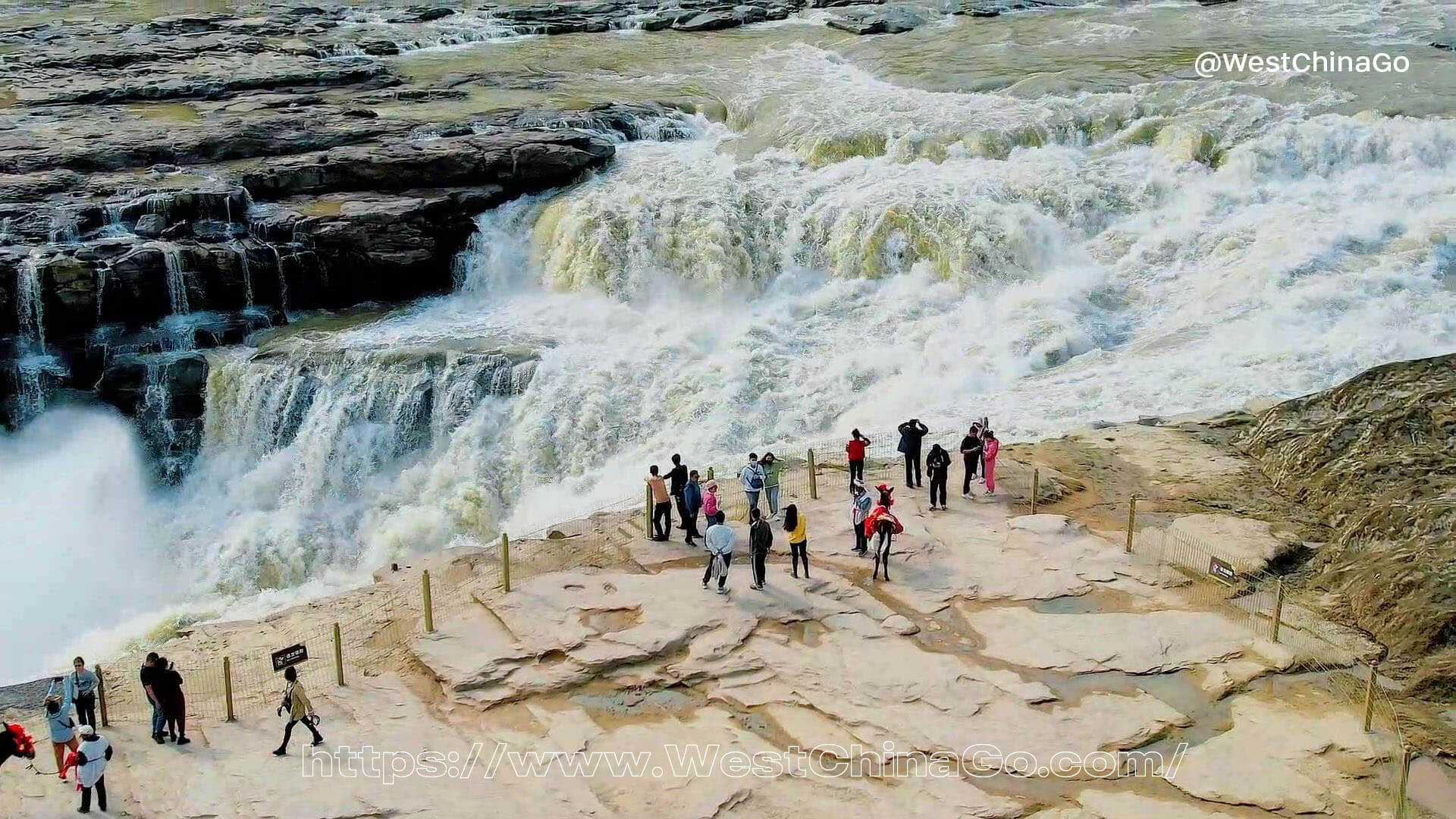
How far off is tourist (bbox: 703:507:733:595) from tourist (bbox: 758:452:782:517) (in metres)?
1.71

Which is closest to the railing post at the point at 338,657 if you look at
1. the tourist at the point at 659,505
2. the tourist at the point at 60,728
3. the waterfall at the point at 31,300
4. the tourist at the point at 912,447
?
the tourist at the point at 60,728

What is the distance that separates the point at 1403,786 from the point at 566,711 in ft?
25.0

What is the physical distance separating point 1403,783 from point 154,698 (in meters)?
11.4

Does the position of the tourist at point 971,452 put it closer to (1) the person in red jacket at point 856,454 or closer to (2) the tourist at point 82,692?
(1) the person in red jacket at point 856,454

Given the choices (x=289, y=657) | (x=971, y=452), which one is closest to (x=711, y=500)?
(x=971, y=452)

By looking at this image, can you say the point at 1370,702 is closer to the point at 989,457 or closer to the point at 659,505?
the point at 989,457

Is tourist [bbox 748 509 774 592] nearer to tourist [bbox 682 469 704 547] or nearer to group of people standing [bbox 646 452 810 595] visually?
group of people standing [bbox 646 452 810 595]

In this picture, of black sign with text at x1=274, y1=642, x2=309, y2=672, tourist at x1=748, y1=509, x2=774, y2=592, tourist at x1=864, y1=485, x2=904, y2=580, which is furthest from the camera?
tourist at x1=864, y1=485, x2=904, y2=580

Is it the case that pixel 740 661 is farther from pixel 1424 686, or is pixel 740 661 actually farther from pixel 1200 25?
pixel 1200 25

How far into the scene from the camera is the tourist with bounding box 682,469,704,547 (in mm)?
16281

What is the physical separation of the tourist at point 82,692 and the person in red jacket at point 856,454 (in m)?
9.40

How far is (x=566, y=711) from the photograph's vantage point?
12867 mm

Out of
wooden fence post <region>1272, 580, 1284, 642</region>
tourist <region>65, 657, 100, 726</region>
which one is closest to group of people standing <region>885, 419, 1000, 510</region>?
wooden fence post <region>1272, 580, 1284, 642</region>

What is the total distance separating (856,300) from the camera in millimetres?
26672
